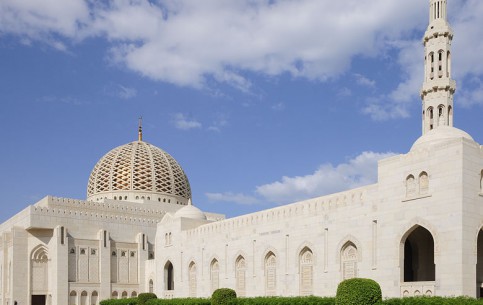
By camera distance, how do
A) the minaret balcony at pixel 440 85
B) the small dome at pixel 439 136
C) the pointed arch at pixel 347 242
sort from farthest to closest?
the minaret balcony at pixel 440 85 < the pointed arch at pixel 347 242 < the small dome at pixel 439 136

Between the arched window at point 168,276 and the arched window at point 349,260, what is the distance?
14.8 meters

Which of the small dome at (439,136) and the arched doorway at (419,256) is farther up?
the small dome at (439,136)

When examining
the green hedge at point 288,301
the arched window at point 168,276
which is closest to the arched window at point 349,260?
the green hedge at point 288,301

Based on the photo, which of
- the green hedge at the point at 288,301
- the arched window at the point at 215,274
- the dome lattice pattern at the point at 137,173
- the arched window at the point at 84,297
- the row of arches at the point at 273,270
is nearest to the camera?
the green hedge at the point at 288,301

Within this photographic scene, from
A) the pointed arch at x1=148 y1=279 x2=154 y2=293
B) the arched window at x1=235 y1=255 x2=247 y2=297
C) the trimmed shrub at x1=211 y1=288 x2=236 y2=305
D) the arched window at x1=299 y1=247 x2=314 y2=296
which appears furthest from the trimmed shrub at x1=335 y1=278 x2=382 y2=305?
the pointed arch at x1=148 y1=279 x2=154 y2=293

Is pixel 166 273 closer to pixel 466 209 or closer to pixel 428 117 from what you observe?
pixel 428 117

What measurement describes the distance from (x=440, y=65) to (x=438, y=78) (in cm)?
63

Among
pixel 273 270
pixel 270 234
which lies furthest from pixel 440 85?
pixel 273 270

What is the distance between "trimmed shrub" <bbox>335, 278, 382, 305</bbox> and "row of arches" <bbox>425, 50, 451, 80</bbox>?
11.5 meters

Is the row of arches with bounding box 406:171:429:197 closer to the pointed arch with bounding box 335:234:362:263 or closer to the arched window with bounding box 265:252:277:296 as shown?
the pointed arch with bounding box 335:234:362:263

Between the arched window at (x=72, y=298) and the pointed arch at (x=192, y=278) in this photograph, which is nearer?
the pointed arch at (x=192, y=278)

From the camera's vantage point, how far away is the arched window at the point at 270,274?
25.8 metres

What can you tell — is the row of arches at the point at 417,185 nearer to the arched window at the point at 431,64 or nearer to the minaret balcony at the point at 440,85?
the minaret balcony at the point at 440,85

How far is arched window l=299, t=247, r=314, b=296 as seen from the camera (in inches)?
931
